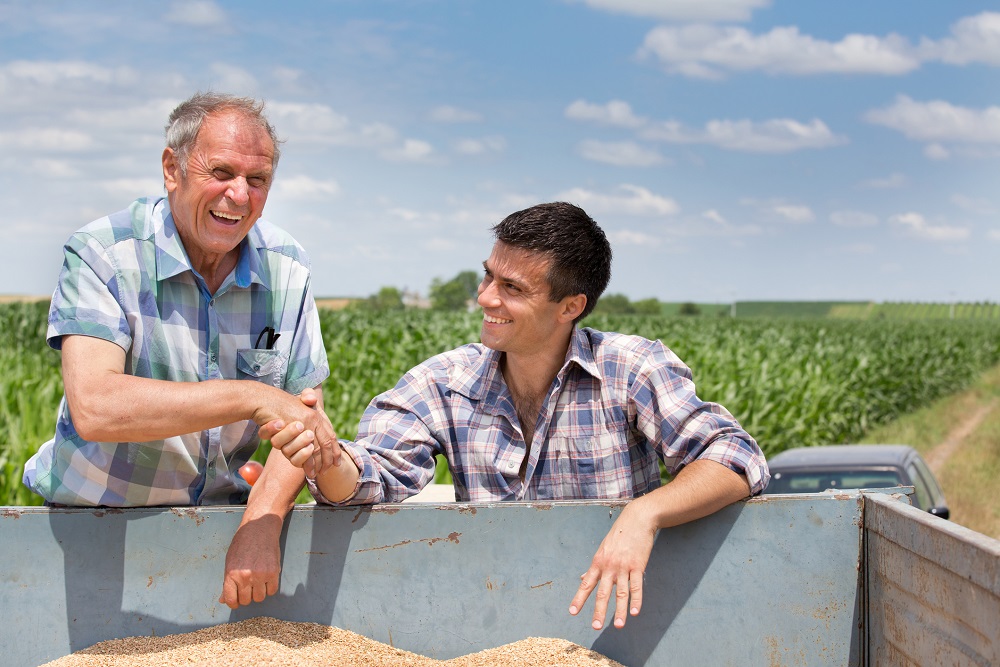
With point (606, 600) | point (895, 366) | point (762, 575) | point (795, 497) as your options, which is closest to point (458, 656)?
point (606, 600)

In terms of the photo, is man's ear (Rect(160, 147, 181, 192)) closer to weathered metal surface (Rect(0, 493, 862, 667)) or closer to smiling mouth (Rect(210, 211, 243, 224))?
smiling mouth (Rect(210, 211, 243, 224))

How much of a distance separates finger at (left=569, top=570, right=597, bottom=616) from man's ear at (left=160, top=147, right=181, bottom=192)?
1.45 metres

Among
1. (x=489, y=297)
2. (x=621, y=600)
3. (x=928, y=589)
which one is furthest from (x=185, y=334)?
(x=928, y=589)

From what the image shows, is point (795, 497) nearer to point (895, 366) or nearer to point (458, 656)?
point (458, 656)

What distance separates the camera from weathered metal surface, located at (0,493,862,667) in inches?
93.0

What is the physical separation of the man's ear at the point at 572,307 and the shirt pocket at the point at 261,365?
0.82 m

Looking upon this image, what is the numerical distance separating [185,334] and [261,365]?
0.74 ft

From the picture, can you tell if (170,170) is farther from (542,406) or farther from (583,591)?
(583,591)

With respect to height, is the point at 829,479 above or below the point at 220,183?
below

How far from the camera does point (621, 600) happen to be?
2230 millimetres

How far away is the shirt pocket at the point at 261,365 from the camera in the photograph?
2.67 m

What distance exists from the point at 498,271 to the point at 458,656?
1.09 m

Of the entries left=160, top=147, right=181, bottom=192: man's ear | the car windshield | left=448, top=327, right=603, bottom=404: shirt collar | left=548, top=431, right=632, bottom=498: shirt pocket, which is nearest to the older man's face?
left=160, top=147, right=181, bottom=192: man's ear

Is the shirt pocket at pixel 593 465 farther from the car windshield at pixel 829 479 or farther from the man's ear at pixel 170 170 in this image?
the car windshield at pixel 829 479
